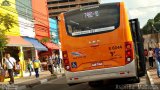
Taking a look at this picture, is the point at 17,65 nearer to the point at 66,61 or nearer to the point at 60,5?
the point at 66,61

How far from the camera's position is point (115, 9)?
1469cm

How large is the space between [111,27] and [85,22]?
96 centimetres

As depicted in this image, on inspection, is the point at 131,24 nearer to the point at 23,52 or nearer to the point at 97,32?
the point at 97,32

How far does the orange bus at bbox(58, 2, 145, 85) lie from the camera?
14.3 m

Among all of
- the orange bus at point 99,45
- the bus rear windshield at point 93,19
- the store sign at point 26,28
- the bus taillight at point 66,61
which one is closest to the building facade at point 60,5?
the store sign at point 26,28

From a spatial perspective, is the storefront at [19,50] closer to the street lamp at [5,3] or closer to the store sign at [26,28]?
the store sign at [26,28]

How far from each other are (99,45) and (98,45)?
35 millimetres

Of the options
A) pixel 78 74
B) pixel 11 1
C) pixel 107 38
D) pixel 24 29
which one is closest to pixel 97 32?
pixel 107 38

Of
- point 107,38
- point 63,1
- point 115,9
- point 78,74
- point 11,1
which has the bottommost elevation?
point 78,74

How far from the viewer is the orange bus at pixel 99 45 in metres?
14.3

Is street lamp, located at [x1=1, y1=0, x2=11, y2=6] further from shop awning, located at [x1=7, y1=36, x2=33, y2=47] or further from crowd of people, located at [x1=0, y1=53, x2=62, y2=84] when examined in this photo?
crowd of people, located at [x1=0, y1=53, x2=62, y2=84]

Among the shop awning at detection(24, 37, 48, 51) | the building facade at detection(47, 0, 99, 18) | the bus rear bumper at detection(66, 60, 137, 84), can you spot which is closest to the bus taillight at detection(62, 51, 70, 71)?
the bus rear bumper at detection(66, 60, 137, 84)

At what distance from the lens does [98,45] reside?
14562mm

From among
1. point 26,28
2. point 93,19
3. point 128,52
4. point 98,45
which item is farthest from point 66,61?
point 26,28
